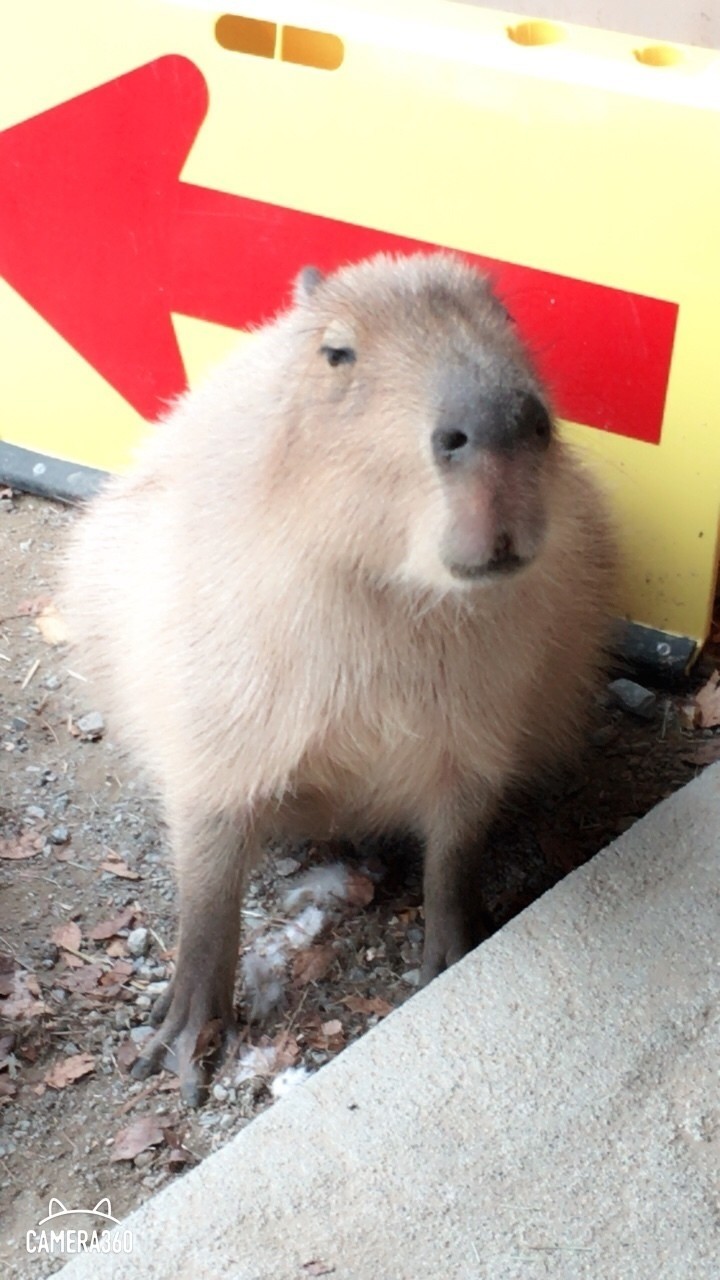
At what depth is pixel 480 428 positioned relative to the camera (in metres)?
1.86

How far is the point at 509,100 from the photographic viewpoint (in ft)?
9.33

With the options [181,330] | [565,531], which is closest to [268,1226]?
[565,531]

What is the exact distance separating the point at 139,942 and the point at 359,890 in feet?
1.39

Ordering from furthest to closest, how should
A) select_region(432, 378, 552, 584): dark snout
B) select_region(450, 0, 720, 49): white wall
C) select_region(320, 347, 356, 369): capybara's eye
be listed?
select_region(450, 0, 720, 49): white wall < select_region(320, 347, 356, 369): capybara's eye < select_region(432, 378, 552, 584): dark snout

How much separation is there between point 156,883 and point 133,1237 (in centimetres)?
112

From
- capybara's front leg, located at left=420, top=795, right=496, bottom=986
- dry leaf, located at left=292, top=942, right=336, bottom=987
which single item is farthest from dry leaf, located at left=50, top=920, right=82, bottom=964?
capybara's front leg, located at left=420, top=795, right=496, bottom=986

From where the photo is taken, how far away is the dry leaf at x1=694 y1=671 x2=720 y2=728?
327cm

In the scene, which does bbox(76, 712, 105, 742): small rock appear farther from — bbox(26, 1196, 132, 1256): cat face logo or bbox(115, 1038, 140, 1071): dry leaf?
bbox(26, 1196, 132, 1256): cat face logo

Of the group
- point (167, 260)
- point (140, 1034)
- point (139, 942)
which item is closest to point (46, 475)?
point (167, 260)

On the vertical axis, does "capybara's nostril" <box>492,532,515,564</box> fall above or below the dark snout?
below

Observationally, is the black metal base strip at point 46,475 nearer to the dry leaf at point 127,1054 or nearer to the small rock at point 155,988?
the small rock at point 155,988

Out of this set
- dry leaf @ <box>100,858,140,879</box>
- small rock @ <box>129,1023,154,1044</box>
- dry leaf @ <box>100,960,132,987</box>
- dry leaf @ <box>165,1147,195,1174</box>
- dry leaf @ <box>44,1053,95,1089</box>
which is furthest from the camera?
dry leaf @ <box>100,858,140,879</box>

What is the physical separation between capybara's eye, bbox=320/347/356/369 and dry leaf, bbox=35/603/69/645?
1.60 m

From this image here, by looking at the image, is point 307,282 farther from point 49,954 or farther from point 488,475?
point 49,954
